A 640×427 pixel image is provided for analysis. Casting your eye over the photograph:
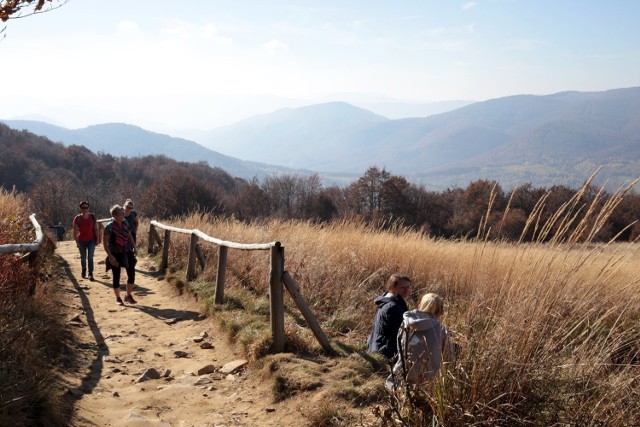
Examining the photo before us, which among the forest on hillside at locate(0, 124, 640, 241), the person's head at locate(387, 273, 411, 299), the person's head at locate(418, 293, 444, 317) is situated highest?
the person's head at locate(418, 293, 444, 317)

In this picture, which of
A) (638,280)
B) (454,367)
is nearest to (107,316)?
(454,367)

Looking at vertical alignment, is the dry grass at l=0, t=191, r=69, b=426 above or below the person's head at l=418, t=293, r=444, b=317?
below

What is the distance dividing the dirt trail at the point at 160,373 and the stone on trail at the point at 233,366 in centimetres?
6

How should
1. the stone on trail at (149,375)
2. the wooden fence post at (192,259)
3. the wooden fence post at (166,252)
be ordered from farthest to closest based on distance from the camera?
1. the wooden fence post at (166,252)
2. the wooden fence post at (192,259)
3. the stone on trail at (149,375)

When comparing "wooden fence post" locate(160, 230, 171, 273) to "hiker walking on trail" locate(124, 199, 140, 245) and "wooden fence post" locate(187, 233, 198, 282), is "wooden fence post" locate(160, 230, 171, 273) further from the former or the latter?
"wooden fence post" locate(187, 233, 198, 282)

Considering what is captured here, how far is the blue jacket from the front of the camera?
5094mm

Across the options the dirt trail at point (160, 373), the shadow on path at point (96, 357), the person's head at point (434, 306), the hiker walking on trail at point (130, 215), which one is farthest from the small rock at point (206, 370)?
the hiker walking on trail at point (130, 215)

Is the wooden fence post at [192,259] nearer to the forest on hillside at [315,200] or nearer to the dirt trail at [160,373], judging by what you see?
the dirt trail at [160,373]

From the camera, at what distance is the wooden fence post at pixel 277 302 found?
5.43 metres

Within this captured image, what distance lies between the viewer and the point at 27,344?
14.5ft

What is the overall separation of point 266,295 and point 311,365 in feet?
8.12

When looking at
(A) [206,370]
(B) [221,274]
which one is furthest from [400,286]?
(B) [221,274]

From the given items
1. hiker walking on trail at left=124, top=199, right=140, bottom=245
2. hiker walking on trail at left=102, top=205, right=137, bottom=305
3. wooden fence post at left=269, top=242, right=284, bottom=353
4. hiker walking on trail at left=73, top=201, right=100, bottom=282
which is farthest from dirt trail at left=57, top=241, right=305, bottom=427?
hiker walking on trail at left=124, top=199, right=140, bottom=245

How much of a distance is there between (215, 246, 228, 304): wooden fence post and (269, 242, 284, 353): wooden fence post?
1.99 metres
